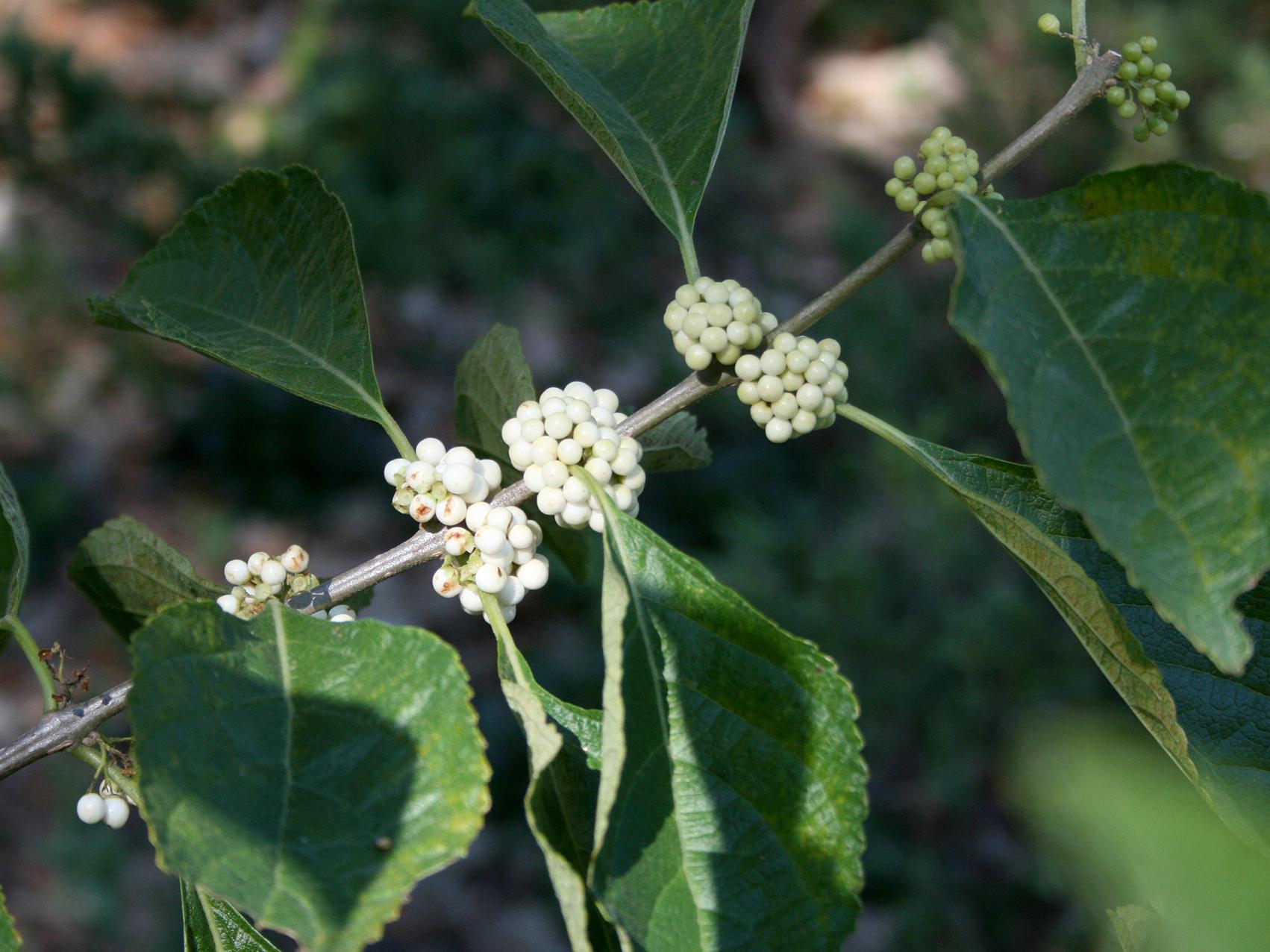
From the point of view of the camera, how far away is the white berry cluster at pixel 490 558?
114 centimetres

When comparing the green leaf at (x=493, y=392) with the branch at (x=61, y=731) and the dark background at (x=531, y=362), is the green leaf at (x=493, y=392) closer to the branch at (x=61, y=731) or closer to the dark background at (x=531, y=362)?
the branch at (x=61, y=731)

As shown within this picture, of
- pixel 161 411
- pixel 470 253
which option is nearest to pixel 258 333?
pixel 161 411

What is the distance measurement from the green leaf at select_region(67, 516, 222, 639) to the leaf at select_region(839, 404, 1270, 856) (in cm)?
86

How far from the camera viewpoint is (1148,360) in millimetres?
877

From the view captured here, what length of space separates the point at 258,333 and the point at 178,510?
3.35 meters

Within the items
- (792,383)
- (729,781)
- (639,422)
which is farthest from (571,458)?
(729,781)

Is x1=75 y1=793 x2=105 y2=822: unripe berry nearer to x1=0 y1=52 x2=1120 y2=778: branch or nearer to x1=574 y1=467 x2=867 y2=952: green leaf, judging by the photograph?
x1=0 y1=52 x2=1120 y2=778: branch

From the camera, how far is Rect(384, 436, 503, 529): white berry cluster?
3.81 feet

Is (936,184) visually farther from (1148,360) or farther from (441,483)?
(441,483)

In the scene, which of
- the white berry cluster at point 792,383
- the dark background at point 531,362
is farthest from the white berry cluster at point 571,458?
the dark background at point 531,362

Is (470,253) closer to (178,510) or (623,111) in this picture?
(178,510)

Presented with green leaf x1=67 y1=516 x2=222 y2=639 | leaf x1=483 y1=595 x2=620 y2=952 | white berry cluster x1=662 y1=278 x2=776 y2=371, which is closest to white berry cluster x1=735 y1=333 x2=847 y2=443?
white berry cluster x1=662 y1=278 x2=776 y2=371

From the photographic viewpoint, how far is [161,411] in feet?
15.1

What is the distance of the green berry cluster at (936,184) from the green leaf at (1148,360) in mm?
139
